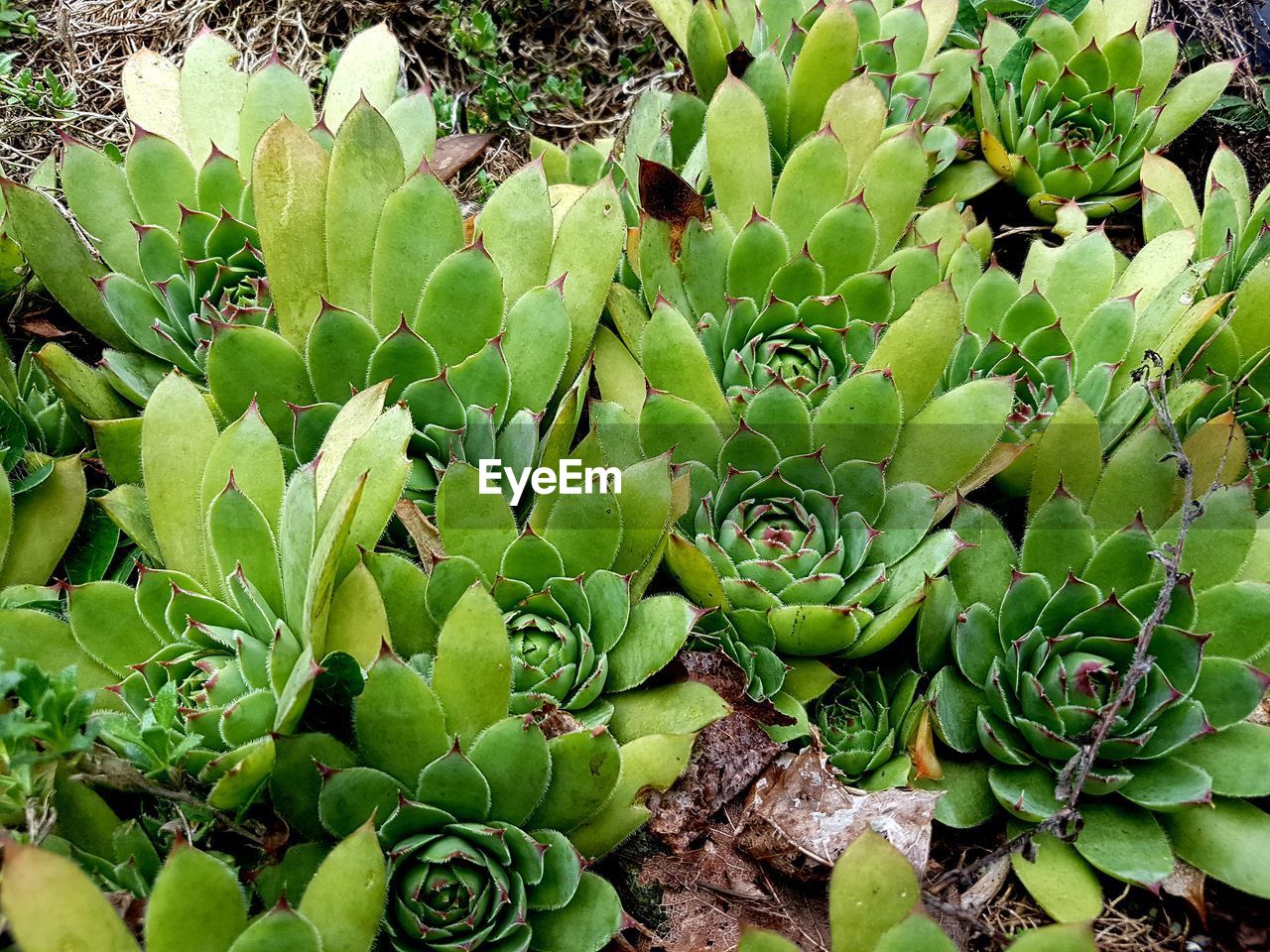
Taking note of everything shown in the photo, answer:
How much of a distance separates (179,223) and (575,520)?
89 centimetres

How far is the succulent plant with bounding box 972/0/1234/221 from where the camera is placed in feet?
6.51

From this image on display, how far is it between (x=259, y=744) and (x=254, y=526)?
277 mm

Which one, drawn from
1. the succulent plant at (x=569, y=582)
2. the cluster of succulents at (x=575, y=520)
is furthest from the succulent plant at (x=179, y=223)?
the succulent plant at (x=569, y=582)

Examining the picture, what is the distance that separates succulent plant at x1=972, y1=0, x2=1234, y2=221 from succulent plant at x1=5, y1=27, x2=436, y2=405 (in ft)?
3.87

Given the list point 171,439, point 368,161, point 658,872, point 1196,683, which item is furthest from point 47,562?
point 1196,683

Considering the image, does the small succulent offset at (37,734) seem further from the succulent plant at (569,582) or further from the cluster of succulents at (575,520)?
the succulent plant at (569,582)

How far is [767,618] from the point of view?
4.39 feet

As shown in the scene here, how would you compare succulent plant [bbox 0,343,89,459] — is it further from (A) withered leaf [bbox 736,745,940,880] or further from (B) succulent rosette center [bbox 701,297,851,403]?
(A) withered leaf [bbox 736,745,940,880]

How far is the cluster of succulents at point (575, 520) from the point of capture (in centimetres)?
108

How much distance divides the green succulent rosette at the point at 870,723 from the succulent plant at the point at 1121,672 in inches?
2.5

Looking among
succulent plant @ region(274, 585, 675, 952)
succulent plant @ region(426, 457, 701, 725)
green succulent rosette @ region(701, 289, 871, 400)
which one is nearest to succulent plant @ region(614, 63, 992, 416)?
green succulent rosette @ region(701, 289, 871, 400)

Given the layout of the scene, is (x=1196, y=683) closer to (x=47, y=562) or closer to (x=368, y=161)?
(x=368, y=161)

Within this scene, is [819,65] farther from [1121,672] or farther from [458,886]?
[458,886]

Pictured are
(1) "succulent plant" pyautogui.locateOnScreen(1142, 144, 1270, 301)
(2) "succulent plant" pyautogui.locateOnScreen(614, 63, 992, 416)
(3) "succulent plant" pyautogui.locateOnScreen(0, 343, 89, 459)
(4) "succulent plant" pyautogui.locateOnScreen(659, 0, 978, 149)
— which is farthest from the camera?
(4) "succulent plant" pyautogui.locateOnScreen(659, 0, 978, 149)
